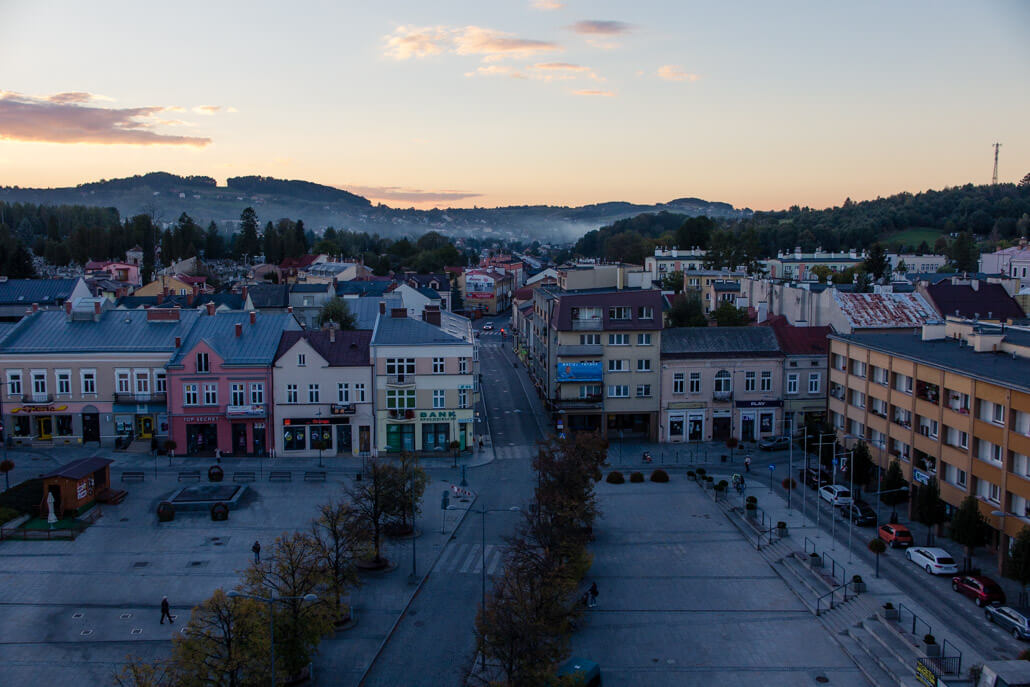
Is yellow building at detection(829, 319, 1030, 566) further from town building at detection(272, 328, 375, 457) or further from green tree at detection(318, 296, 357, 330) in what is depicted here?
green tree at detection(318, 296, 357, 330)

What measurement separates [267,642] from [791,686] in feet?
52.7

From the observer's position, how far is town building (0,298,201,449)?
5441 centimetres

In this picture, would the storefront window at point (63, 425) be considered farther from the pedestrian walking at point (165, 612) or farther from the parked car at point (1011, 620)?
the parked car at point (1011, 620)

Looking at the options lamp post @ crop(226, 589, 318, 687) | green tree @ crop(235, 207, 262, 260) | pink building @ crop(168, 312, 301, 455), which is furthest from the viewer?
green tree @ crop(235, 207, 262, 260)

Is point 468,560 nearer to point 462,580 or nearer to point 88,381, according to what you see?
point 462,580

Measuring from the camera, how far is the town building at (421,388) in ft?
176

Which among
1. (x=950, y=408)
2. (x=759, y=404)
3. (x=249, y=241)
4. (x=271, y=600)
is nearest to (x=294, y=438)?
(x=759, y=404)

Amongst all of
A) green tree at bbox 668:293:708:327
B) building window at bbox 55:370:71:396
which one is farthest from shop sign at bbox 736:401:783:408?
building window at bbox 55:370:71:396

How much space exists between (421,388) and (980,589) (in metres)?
32.5

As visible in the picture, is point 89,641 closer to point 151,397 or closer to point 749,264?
point 151,397

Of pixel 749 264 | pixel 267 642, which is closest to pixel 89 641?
pixel 267 642

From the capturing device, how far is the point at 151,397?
54.5 m

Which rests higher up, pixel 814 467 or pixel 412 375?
pixel 412 375

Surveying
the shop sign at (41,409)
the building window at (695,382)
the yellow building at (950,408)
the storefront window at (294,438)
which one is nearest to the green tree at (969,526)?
the yellow building at (950,408)
